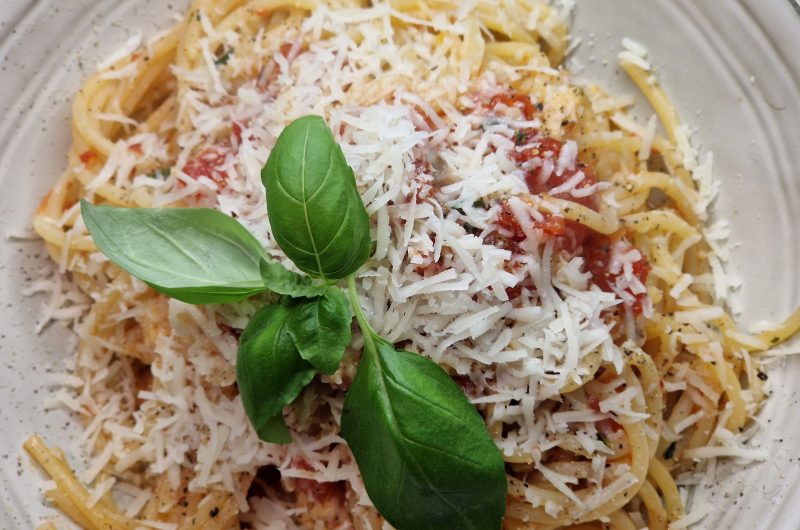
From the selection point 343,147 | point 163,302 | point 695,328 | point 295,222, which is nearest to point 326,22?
point 343,147

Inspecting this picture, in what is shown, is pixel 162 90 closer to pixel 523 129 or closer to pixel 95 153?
pixel 95 153

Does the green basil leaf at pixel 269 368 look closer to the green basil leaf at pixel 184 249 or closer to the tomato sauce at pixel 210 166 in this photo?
the green basil leaf at pixel 184 249

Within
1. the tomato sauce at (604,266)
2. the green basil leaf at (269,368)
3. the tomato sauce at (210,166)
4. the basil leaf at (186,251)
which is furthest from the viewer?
the tomato sauce at (210,166)

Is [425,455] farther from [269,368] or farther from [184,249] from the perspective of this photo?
[184,249]

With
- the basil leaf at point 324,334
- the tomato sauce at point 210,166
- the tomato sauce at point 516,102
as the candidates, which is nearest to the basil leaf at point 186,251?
the basil leaf at point 324,334

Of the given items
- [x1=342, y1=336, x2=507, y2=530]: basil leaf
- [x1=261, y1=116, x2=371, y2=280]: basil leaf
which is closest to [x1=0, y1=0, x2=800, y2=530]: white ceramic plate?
[x1=342, y1=336, x2=507, y2=530]: basil leaf

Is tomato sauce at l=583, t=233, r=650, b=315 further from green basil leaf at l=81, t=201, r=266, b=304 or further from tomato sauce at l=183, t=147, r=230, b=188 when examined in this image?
tomato sauce at l=183, t=147, r=230, b=188

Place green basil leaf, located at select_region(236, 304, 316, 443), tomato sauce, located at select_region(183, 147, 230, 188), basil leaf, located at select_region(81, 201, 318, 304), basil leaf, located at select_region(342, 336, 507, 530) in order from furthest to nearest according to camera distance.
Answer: tomato sauce, located at select_region(183, 147, 230, 188) < basil leaf, located at select_region(81, 201, 318, 304) < green basil leaf, located at select_region(236, 304, 316, 443) < basil leaf, located at select_region(342, 336, 507, 530)

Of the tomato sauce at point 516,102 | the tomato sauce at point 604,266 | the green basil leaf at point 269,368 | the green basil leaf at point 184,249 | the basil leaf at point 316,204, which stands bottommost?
the green basil leaf at point 269,368
